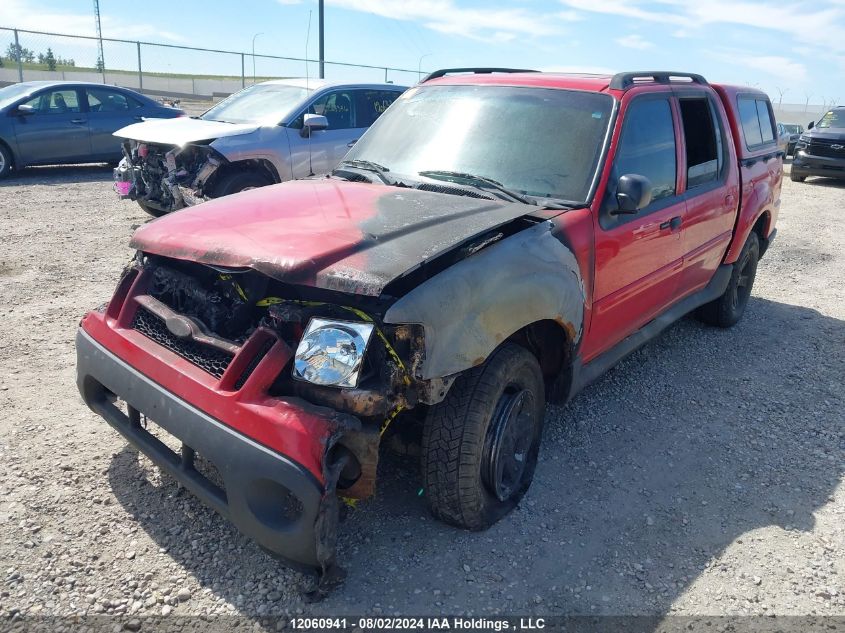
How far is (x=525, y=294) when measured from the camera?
267 centimetres

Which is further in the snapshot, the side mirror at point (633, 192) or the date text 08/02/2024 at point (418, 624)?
the side mirror at point (633, 192)

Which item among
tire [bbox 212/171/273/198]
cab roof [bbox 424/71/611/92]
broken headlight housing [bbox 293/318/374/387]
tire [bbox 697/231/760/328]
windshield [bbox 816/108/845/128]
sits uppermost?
cab roof [bbox 424/71/611/92]

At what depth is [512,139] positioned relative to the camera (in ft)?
11.3

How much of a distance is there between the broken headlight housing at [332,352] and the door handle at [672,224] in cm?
221

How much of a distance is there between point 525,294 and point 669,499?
1.37m

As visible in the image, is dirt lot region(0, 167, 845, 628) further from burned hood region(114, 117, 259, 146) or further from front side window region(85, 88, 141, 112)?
front side window region(85, 88, 141, 112)

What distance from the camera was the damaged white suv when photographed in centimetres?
706

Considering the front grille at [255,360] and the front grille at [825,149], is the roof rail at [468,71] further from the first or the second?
the front grille at [825,149]

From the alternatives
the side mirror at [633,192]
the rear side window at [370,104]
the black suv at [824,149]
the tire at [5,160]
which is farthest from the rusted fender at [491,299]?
the black suv at [824,149]

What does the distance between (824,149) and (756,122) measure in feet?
38.2

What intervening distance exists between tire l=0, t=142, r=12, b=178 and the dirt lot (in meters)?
7.32

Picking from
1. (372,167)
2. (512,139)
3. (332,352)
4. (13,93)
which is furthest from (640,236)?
(13,93)

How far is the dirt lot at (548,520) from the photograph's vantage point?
98.1 inches

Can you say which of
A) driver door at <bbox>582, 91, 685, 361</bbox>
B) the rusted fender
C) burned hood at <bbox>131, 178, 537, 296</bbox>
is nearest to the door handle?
driver door at <bbox>582, 91, 685, 361</bbox>
